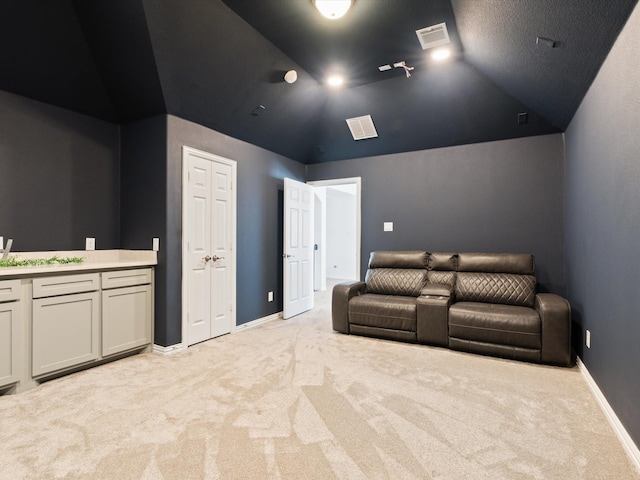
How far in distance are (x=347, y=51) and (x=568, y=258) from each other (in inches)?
129

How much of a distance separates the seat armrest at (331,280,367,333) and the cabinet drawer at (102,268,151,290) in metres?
2.06

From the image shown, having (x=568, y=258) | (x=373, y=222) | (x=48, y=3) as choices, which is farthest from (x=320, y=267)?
(x=48, y=3)

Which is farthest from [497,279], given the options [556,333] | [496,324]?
[556,333]

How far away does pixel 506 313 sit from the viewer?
3.19 meters

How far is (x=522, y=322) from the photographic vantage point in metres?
3.06

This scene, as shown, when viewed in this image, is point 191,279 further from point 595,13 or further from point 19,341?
point 595,13

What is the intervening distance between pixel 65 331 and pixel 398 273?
3520 mm

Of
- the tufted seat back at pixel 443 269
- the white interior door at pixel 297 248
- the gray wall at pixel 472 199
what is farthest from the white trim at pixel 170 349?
the tufted seat back at pixel 443 269

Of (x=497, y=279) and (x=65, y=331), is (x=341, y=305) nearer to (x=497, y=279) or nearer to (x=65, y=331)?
(x=497, y=279)

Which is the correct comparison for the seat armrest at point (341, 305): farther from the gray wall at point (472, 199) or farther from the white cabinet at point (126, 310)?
the white cabinet at point (126, 310)

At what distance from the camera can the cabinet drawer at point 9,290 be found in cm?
238

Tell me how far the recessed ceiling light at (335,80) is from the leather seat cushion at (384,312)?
2.67 meters

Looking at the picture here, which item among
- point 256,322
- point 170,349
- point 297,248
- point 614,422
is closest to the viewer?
point 614,422

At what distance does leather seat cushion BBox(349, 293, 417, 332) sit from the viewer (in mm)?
3631
